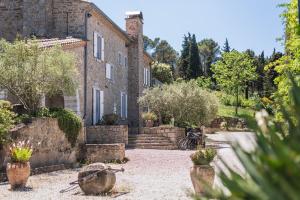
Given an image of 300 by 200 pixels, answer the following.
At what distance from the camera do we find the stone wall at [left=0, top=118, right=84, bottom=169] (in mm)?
12479

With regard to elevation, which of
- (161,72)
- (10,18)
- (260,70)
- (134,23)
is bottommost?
(161,72)

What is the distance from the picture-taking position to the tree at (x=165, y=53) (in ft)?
230

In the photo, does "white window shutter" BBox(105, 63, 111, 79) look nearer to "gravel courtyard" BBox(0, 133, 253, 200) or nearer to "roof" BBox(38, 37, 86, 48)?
"roof" BBox(38, 37, 86, 48)

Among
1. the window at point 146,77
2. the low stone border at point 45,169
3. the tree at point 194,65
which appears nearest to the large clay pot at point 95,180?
the low stone border at point 45,169

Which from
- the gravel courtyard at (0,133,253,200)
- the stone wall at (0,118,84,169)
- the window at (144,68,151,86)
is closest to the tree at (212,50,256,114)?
the window at (144,68,151,86)

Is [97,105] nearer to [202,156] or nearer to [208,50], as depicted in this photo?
[202,156]

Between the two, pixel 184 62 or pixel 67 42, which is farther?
pixel 184 62

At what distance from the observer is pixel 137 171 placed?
43.7 ft

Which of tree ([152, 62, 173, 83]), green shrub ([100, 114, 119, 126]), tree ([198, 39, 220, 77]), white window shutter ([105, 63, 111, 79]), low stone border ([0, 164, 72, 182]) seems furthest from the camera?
tree ([198, 39, 220, 77])

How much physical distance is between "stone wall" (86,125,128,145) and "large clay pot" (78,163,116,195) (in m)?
10.6

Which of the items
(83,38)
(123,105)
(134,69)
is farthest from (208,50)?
(83,38)

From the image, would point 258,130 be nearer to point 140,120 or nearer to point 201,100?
point 201,100

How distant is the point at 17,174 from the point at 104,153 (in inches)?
249

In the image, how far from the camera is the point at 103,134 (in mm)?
19750
